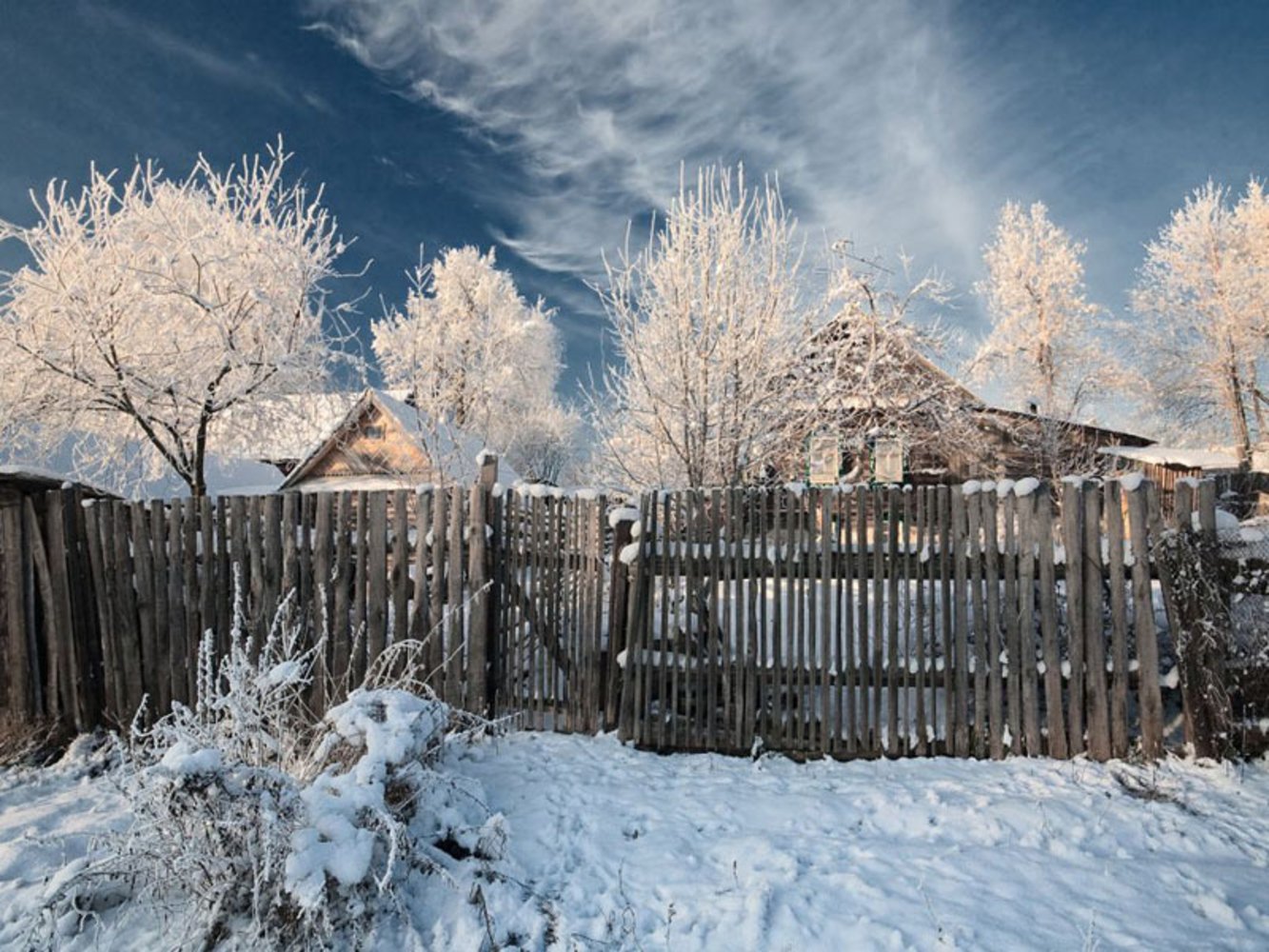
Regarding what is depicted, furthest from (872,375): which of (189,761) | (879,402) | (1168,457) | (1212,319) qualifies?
(1212,319)

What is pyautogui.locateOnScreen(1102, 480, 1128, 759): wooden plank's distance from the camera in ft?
14.0

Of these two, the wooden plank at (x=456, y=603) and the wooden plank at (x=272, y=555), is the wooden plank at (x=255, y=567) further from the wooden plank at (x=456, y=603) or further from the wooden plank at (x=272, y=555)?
the wooden plank at (x=456, y=603)

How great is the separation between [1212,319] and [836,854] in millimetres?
32486

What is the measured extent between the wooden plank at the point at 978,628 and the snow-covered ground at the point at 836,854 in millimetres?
230

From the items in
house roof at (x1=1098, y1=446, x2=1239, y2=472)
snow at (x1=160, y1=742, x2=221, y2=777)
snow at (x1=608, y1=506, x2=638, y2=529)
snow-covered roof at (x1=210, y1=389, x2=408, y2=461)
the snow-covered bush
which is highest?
snow-covered roof at (x1=210, y1=389, x2=408, y2=461)

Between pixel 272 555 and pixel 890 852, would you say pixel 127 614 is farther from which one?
pixel 890 852

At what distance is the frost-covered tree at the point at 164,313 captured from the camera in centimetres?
1180

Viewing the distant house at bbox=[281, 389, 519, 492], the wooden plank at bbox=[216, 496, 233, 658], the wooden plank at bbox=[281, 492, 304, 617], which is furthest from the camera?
the distant house at bbox=[281, 389, 519, 492]

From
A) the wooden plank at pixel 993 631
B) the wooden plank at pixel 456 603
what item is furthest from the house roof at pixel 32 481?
the wooden plank at pixel 993 631

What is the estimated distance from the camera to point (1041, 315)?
26.7 m

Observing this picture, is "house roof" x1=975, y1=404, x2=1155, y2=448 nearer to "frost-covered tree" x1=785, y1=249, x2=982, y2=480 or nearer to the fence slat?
"frost-covered tree" x1=785, y1=249, x2=982, y2=480

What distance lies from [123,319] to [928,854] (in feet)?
48.7

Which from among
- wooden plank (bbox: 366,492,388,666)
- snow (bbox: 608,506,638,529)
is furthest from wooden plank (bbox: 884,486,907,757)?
wooden plank (bbox: 366,492,388,666)

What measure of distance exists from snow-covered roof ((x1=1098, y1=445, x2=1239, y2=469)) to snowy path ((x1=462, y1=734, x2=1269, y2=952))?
18632 millimetres
